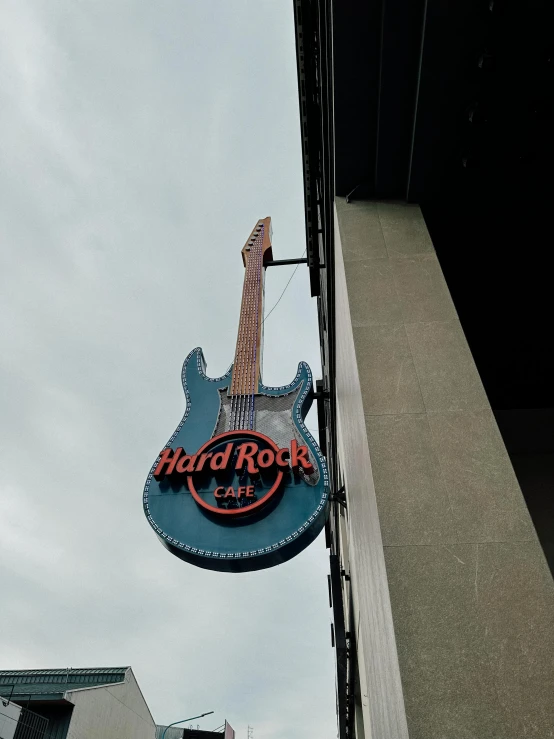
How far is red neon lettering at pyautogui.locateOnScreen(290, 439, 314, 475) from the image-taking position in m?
7.11

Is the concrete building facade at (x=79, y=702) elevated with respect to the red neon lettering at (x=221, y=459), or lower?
elevated

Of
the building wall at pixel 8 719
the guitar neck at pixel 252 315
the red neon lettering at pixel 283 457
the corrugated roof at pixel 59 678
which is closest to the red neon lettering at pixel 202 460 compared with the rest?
the red neon lettering at pixel 283 457

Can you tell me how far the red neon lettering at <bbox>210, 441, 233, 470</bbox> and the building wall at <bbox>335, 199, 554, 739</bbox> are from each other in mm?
3529

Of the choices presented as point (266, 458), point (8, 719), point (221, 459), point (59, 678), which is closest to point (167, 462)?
point (221, 459)

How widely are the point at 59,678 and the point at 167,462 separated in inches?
1093

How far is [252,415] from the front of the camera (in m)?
8.40

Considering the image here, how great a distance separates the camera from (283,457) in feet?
24.1

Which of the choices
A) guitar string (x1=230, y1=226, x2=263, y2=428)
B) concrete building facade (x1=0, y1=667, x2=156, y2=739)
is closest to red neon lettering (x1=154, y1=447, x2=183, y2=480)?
guitar string (x1=230, y1=226, x2=263, y2=428)

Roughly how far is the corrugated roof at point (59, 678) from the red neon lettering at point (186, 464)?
24.8 metres

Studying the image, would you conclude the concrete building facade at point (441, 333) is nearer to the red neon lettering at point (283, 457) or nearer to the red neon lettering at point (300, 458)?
the red neon lettering at point (300, 458)

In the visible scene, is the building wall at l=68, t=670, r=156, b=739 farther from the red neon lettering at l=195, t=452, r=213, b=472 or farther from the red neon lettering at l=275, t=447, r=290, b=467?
the red neon lettering at l=275, t=447, r=290, b=467

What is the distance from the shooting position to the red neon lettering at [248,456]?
722cm

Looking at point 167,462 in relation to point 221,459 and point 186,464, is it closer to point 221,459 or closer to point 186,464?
point 186,464

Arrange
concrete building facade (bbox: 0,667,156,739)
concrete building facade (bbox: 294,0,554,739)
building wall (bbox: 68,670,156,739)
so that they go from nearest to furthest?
1. concrete building facade (bbox: 294,0,554,739)
2. concrete building facade (bbox: 0,667,156,739)
3. building wall (bbox: 68,670,156,739)
